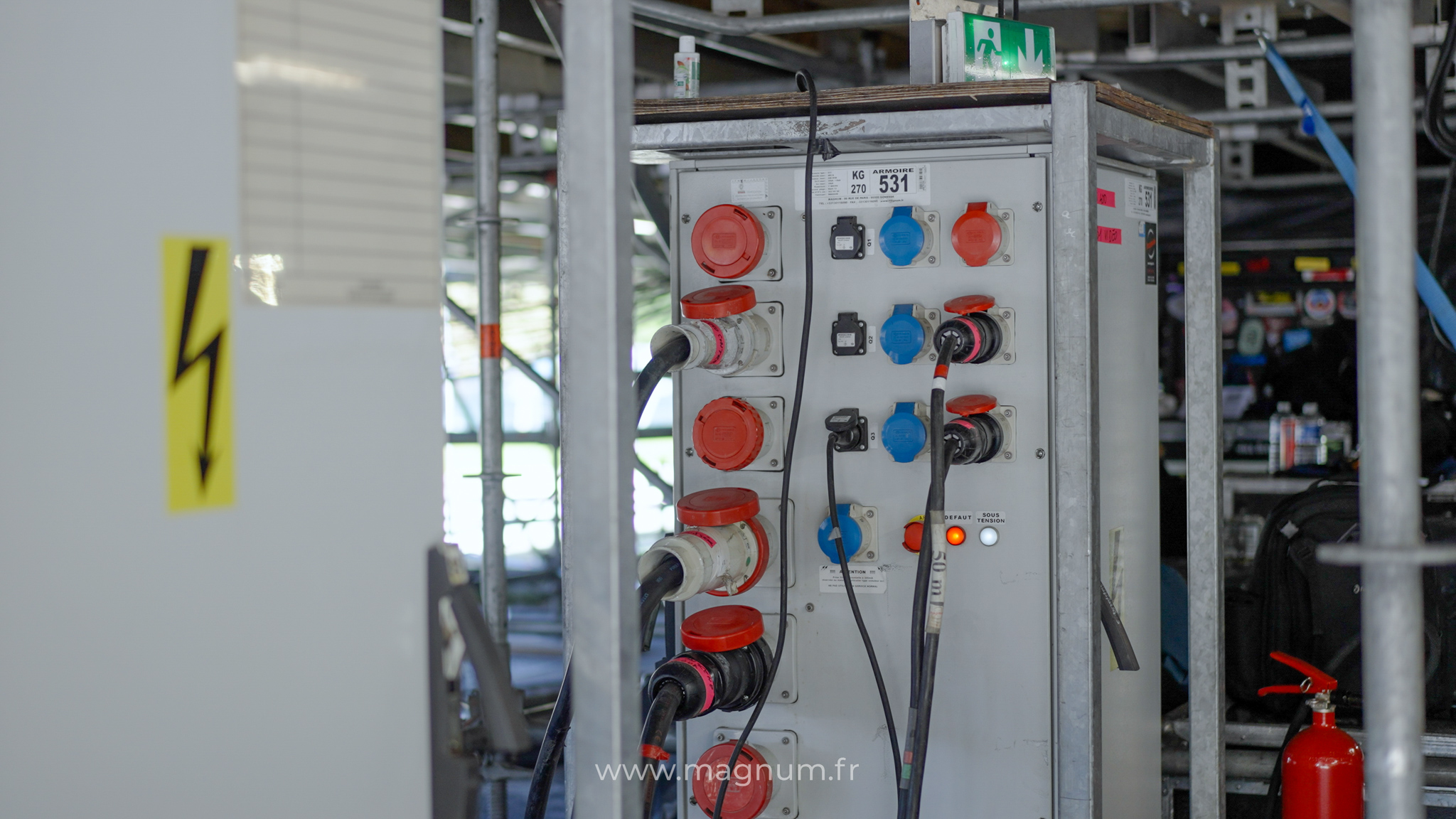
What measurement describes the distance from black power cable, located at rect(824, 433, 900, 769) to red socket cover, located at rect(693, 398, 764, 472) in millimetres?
104

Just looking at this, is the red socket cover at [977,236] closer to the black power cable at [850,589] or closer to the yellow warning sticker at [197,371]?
the black power cable at [850,589]

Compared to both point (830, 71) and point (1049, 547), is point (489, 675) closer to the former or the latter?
point (1049, 547)

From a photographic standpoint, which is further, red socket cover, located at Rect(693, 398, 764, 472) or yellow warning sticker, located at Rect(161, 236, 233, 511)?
red socket cover, located at Rect(693, 398, 764, 472)

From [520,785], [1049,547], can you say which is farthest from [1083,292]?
[520,785]

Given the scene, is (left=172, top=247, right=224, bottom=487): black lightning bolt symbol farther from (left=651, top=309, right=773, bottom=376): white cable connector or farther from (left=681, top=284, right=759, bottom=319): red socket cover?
(left=681, top=284, right=759, bottom=319): red socket cover

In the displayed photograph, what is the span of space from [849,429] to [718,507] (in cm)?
21

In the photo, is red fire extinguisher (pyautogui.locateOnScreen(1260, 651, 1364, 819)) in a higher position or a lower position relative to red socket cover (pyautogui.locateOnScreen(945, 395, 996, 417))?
lower

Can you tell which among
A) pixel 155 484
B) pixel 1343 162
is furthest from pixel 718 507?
pixel 1343 162

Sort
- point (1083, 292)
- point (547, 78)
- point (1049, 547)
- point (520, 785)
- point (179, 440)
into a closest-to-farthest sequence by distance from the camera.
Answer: point (179, 440)
point (1083, 292)
point (1049, 547)
point (520, 785)
point (547, 78)

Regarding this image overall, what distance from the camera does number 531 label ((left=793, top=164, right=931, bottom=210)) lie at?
1732 mm

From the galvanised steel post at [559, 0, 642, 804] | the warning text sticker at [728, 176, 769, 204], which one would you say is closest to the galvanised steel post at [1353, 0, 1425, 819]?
the galvanised steel post at [559, 0, 642, 804]

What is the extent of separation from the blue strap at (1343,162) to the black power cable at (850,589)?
1244mm

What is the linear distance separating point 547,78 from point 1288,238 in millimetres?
2960

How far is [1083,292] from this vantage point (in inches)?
60.8
